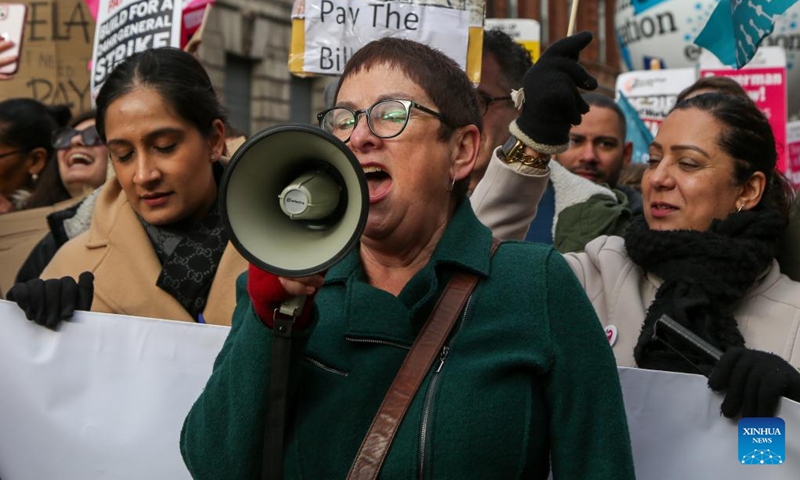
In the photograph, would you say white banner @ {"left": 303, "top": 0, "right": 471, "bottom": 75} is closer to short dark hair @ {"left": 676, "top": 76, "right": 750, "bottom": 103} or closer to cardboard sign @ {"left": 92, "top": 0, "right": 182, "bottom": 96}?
short dark hair @ {"left": 676, "top": 76, "right": 750, "bottom": 103}

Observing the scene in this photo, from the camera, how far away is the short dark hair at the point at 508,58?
3.99m

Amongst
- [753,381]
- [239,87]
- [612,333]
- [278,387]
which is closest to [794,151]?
[612,333]

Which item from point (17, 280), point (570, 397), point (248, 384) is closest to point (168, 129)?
point (17, 280)

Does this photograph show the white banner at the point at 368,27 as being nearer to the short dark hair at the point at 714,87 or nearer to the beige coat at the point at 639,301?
the short dark hair at the point at 714,87

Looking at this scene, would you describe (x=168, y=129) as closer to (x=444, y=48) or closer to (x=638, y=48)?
(x=444, y=48)

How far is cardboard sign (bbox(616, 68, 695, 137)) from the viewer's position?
364 inches

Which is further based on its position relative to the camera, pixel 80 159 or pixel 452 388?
pixel 80 159

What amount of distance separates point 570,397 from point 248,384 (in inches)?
22.6

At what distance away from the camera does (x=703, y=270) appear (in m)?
3.02

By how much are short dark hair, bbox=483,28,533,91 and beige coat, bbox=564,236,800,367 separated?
0.86 m

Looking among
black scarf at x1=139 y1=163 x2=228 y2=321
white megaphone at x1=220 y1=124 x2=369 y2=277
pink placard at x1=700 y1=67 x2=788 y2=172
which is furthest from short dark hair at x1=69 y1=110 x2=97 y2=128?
pink placard at x1=700 y1=67 x2=788 y2=172

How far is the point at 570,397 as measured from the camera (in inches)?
83.4

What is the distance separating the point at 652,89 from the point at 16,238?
19.7 feet

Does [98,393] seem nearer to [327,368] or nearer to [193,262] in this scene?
[193,262]
